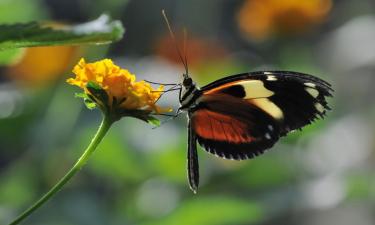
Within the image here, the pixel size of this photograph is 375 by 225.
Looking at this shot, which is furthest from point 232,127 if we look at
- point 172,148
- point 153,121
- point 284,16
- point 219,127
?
point 284,16

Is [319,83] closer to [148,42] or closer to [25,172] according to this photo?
[25,172]

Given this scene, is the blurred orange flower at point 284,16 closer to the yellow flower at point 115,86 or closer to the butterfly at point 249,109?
the butterfly at point 249,109

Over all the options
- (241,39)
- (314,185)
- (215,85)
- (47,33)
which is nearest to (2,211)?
(215,85)

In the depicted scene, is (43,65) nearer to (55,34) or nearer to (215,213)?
(215,213)

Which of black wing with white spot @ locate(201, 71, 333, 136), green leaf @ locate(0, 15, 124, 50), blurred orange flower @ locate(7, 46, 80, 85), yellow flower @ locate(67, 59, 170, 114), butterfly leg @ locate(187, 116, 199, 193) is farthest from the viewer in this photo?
blurred orange flower @ locate(7, 46, 80, 85)

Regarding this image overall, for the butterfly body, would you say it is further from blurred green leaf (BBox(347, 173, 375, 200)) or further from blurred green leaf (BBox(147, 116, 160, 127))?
blurred green leaf (BBox(347, 173, 375, 200))

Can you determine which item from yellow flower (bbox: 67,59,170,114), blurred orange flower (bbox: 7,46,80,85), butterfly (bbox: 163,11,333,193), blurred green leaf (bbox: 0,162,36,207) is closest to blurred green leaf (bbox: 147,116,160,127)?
yellow flower (bbox: 67,59,170,114)

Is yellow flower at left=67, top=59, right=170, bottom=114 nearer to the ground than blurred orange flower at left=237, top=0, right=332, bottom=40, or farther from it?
nearer to the ground
